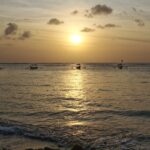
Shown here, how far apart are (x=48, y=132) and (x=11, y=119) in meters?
4.95

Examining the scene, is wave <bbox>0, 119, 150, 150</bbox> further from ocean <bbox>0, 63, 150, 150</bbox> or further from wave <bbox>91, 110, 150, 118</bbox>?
wave <bbox>91, 110, 150, 118</bbox>

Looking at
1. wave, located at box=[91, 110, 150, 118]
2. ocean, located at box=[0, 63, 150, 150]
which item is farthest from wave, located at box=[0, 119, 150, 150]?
wave, located at box=[91, 110, 150, 118]

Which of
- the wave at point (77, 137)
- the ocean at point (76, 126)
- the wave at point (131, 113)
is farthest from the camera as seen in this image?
the wave at point (131, 113)

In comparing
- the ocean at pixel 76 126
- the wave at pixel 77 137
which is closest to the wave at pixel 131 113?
the ocean at pixel 76 126

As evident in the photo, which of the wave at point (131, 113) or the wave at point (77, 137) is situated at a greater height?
the wave at point (131, 113)

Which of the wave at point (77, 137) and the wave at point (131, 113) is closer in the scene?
the wave at point (77, 137)

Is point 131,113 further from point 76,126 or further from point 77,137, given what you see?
point 77,137

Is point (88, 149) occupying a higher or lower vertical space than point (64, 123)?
lower

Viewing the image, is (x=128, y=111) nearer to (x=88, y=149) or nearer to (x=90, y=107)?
(x=90, y=107)

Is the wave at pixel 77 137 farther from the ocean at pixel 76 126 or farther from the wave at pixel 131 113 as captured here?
the wave at pixel 131 113

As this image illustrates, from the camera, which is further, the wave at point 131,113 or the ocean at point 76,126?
the wave at point 131,113

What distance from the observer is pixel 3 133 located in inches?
758

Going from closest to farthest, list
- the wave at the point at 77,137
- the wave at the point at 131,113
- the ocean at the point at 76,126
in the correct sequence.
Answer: the wave at the point at 77,137
the ocean at the point at 76,126
the wave at the point at 131,113

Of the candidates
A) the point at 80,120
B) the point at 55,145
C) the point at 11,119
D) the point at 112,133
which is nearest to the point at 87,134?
the point at 112,133
